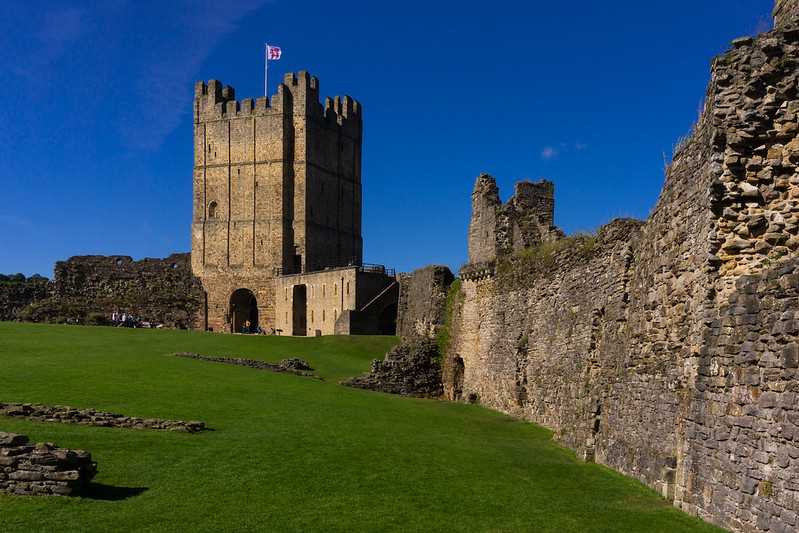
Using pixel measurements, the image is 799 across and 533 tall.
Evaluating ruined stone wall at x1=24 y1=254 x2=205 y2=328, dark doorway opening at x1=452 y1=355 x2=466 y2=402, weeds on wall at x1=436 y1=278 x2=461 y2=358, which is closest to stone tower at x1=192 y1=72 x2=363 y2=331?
ruined stone wall at x1=24 y1=254 x2=205 y2=328

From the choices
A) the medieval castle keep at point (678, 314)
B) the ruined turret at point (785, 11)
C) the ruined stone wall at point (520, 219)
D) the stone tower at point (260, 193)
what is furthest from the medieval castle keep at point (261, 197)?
the ruined turret at point (785, 11)

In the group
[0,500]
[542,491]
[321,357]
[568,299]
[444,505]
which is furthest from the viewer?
[321,357]

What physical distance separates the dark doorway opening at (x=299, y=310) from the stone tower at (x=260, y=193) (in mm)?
3653

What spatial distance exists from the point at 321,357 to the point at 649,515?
955 inches

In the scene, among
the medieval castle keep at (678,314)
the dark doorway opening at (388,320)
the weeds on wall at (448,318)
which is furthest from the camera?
the dark doorway opening at (388,320)

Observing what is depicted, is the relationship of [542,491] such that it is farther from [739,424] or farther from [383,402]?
[383,402]

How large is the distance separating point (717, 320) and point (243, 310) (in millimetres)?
61290

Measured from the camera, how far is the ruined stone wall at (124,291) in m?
53.6

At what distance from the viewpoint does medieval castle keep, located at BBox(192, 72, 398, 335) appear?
217 ft

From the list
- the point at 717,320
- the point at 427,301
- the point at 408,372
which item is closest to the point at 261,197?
the point at 427,301

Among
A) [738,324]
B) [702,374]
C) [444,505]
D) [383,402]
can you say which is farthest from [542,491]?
[383,402]

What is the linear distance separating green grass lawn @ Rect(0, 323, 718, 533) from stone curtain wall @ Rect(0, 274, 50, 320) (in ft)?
109

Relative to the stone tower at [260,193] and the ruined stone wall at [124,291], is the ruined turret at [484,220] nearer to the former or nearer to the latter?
the ruined stone wall at [124,291]

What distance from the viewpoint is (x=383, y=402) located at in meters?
21.8
